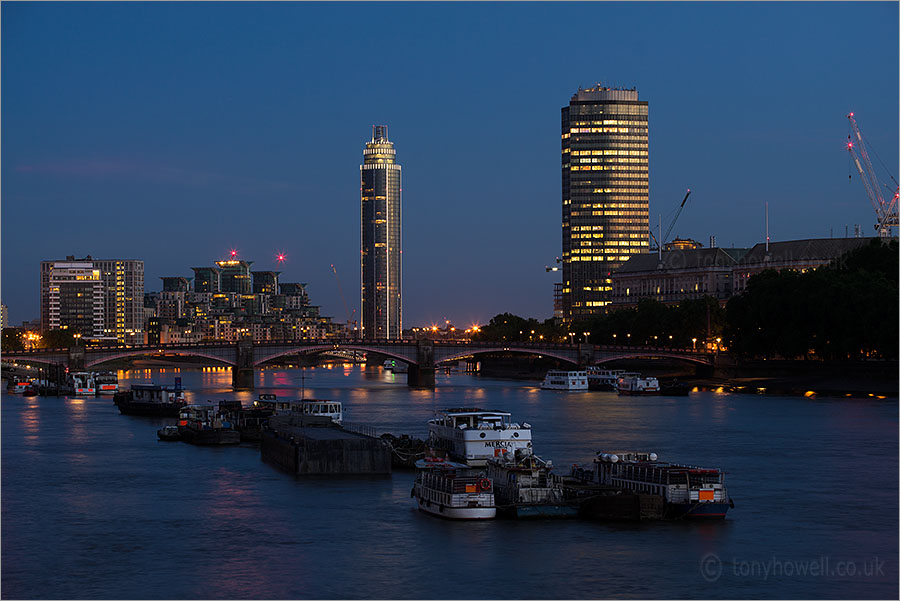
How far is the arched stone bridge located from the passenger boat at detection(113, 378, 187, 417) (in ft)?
104

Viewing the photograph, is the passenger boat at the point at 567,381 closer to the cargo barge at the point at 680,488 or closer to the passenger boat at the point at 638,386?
the passenger boat at the point at 638,386

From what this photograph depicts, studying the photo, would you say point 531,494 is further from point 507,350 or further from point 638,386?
point 507,350

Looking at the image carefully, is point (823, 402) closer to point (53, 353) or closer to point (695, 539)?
point (695, 539)

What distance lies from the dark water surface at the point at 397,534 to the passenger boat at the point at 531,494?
79cm

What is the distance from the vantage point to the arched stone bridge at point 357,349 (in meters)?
161

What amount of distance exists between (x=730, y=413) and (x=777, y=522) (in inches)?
2273

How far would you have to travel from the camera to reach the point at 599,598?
42.9 metres

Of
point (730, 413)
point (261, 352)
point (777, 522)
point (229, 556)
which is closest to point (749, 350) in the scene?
point (730, 413)

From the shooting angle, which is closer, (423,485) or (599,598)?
(599,598)

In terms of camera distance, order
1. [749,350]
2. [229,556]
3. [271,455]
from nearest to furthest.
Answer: [229,556], [271,455], [749,350]

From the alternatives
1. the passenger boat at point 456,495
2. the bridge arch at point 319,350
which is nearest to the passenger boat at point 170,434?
the passenger boat at point 456,495

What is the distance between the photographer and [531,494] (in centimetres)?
5544

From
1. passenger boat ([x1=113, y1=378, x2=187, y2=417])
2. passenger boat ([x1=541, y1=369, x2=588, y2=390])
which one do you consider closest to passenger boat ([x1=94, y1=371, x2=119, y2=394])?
passenger boat ([x1=113, y1=378, x2=187, y2=417])

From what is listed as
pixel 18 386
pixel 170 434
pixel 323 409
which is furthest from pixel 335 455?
pixel 18 386
